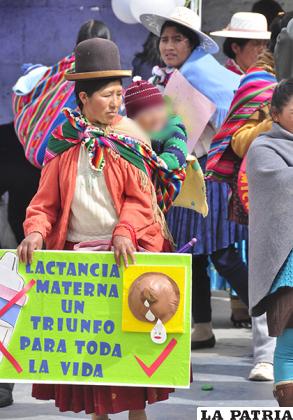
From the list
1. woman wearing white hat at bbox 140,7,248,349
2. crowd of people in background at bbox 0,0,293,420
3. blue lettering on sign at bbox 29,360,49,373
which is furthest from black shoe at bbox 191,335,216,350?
blue lettering on sign at bbox 29,360,49,373

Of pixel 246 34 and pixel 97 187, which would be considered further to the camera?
pixel 246 34

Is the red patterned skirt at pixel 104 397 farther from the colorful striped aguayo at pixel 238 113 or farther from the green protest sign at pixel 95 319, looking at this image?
the colorful striped aguayo at pixel 238 113

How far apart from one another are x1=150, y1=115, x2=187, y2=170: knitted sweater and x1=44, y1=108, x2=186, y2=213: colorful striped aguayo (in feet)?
0.22

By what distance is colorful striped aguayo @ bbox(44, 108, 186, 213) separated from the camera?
480cm

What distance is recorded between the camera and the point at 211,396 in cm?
607

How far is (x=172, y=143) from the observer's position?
16.5ft

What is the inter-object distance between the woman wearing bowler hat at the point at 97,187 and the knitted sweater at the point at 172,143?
14cm

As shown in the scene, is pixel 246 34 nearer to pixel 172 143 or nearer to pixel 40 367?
pixel 172 143

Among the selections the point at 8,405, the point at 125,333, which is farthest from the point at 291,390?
the point at 8,405

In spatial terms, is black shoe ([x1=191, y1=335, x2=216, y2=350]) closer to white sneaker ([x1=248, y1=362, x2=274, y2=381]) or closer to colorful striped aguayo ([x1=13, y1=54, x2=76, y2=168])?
white sneaker ([x1=248, y1=362, x2=274, y2=381])

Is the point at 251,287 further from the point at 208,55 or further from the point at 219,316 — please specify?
the point at 219,316

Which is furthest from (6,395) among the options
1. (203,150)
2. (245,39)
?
(245,39)

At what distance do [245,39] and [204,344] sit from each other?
6.13ft

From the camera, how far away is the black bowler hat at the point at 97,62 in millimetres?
4797
